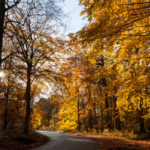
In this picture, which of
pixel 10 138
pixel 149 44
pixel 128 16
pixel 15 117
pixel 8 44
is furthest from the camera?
pixel 15 117

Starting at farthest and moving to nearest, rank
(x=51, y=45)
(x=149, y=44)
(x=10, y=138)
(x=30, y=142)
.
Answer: (x=51, y=45) < (x=30, y=142) < (x=10, y=138) < (x=149, y=44)

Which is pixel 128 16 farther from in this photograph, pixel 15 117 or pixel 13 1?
pixel 15 117

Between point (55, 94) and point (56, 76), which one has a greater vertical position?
point (56, 76)

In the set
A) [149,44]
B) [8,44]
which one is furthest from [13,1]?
[149,44]

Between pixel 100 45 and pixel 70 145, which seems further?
pixel 70 145

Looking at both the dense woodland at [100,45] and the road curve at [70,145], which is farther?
the road curve at [70,145]

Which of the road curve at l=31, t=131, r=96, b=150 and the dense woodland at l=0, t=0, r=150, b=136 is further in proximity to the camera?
the road curve at l=31, t=131, r=96, b=150

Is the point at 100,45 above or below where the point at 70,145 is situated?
above

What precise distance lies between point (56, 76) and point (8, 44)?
354 cm

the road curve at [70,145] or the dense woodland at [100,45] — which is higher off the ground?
the dense woodland at [100,45]

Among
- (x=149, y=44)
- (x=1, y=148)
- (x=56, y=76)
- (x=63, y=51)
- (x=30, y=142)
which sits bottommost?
(x=30, y=142)

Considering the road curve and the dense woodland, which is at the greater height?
the dense woodland

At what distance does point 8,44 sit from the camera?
717 cm

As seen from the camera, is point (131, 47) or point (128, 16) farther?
point (131, 47)
